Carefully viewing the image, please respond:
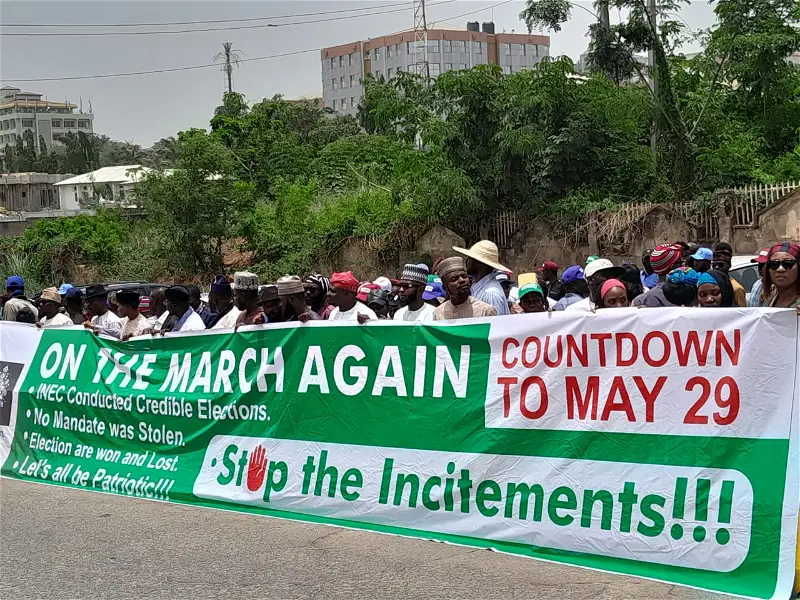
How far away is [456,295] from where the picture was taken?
7.24m

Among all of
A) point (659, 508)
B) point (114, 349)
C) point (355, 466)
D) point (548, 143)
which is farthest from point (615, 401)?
point (548, 143)

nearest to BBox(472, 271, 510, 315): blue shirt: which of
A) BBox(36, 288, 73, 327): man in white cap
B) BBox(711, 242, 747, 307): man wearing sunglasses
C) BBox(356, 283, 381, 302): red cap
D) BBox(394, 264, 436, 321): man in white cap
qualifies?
BBox(394, 264, 436, 321): man in white cap

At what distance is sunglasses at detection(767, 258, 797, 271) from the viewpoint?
6352 mm

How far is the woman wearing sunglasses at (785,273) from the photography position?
6363 mm

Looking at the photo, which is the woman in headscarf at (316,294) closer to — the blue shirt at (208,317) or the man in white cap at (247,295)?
the blue shirt at (208,317)

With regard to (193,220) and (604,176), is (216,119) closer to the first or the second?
(193,220)

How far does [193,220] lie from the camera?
95.8ft

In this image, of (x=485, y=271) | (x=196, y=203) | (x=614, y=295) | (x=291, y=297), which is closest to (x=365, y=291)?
(x=291, y=297)

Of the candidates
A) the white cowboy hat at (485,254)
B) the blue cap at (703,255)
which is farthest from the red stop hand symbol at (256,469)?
the blue cap at (703,255)

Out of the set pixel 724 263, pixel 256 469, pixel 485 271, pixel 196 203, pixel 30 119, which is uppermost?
pixel 30 119

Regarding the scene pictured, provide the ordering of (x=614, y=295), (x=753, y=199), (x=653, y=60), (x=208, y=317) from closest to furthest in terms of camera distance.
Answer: (x=614, y=295), (x=208, y=317), (x=753, y=199), (x=653, y=60)

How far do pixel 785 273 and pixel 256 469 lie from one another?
395 cm

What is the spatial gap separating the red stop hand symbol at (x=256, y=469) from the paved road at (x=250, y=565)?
10.0 inches

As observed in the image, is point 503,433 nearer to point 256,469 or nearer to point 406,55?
point 256,469
